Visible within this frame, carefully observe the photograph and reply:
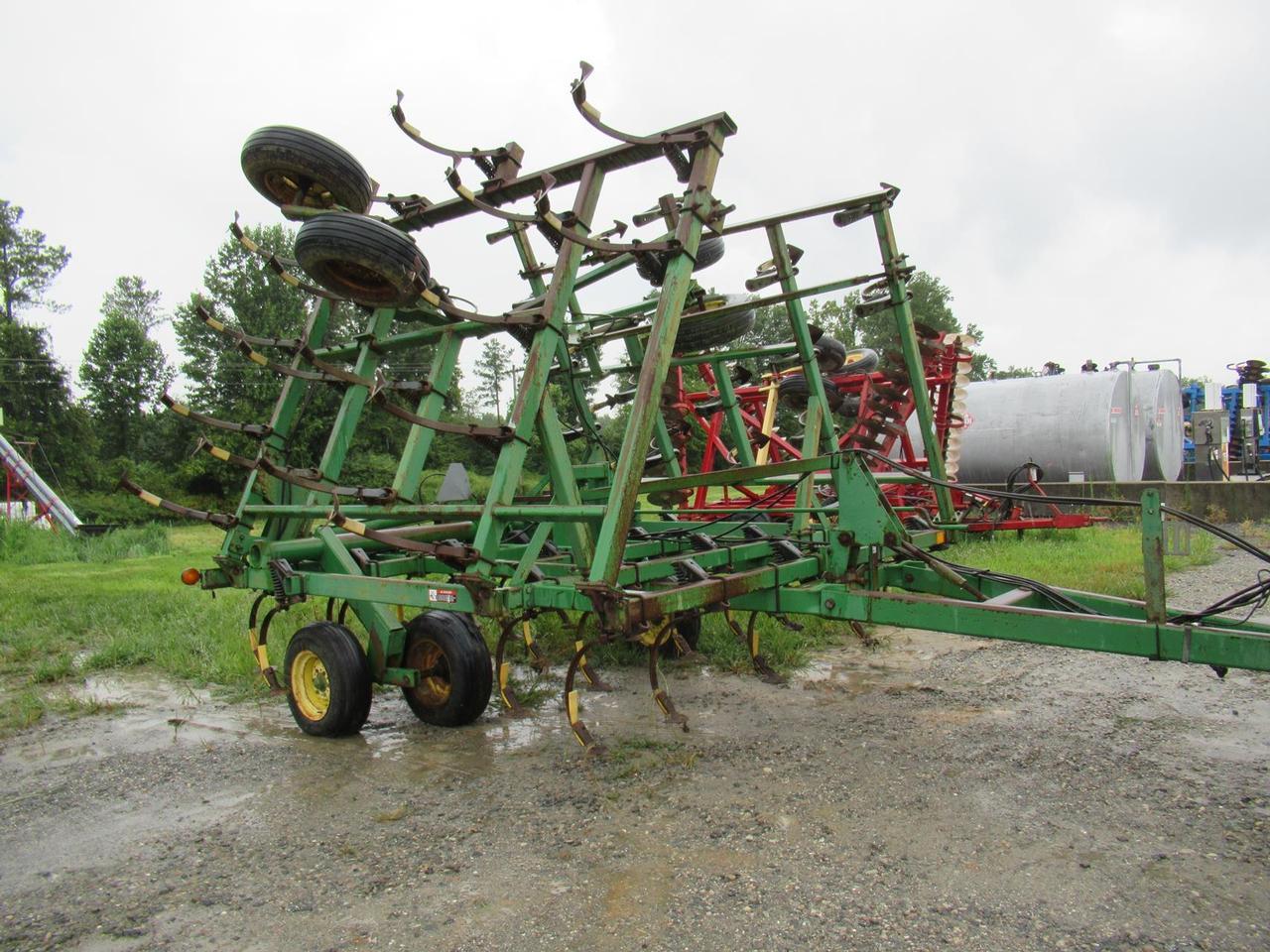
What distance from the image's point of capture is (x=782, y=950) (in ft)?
8.26

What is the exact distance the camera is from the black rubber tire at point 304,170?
4.99 m

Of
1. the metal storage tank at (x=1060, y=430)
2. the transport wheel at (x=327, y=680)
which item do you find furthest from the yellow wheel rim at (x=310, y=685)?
the metal storage tank at (x=1060, y=430)

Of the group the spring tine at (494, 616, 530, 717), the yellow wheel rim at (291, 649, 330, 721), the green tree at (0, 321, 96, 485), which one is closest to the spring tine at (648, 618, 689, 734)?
the spring tine at (494, 616, 530, 717)

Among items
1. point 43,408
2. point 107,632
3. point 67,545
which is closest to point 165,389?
point 43,408

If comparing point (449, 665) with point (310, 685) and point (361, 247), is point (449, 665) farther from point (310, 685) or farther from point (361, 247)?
point (361, 247)

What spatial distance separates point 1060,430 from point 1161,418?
8.92ft

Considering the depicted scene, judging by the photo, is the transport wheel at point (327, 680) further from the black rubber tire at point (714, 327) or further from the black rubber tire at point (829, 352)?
the black rubber tire at point (829, 352)

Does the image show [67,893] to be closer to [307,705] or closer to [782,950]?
[307,705]

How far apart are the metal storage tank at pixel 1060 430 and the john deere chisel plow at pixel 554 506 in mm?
10440

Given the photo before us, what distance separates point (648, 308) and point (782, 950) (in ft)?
15.8

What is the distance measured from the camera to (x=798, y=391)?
1111 cm

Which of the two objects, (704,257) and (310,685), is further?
(704,257)

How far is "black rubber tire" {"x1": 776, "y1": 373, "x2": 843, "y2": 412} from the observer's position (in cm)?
1095

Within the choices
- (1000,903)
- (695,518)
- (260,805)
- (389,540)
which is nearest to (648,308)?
(695,518)
